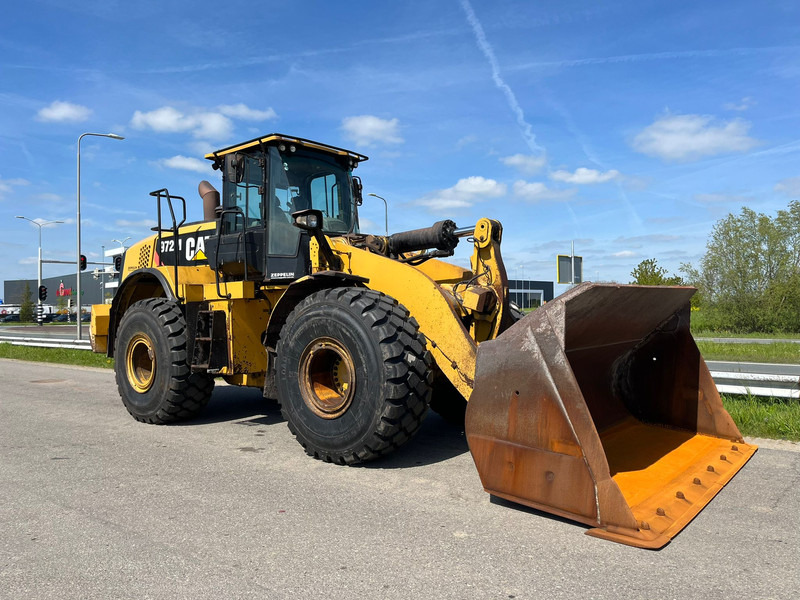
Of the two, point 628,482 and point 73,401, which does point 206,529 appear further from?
point 73,401

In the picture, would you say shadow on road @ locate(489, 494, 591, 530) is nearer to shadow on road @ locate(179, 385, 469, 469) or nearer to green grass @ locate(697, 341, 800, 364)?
shadow on road @ locate(179, 385, 469, 469)

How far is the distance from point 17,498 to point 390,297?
2.98 m

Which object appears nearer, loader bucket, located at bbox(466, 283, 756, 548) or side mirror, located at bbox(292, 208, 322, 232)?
loader bucket, located at bbox(466, 283, 756, 548)

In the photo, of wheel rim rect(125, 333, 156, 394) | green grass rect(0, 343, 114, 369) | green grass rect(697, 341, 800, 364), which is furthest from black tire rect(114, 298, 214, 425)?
green grass rect(697, 341, 800, 364)

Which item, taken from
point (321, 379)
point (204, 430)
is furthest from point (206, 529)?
point (204, 430)

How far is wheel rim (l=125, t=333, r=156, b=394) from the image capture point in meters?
7.01

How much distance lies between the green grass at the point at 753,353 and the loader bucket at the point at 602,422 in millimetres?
10219

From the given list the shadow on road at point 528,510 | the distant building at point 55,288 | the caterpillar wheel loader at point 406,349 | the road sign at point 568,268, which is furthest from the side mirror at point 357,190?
the distant building at point 55,288

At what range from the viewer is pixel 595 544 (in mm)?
3285

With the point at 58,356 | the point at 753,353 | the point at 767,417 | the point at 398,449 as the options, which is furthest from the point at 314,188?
the point at 753,353

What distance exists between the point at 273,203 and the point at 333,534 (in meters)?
3.70

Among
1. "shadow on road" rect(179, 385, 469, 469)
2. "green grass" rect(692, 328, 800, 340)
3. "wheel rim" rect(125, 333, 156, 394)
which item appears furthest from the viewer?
"green grass" rect(692, 328, 800, 340)

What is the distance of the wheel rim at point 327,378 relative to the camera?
190 inches

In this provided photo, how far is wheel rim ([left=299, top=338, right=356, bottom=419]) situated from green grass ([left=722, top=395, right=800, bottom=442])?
147 inches
